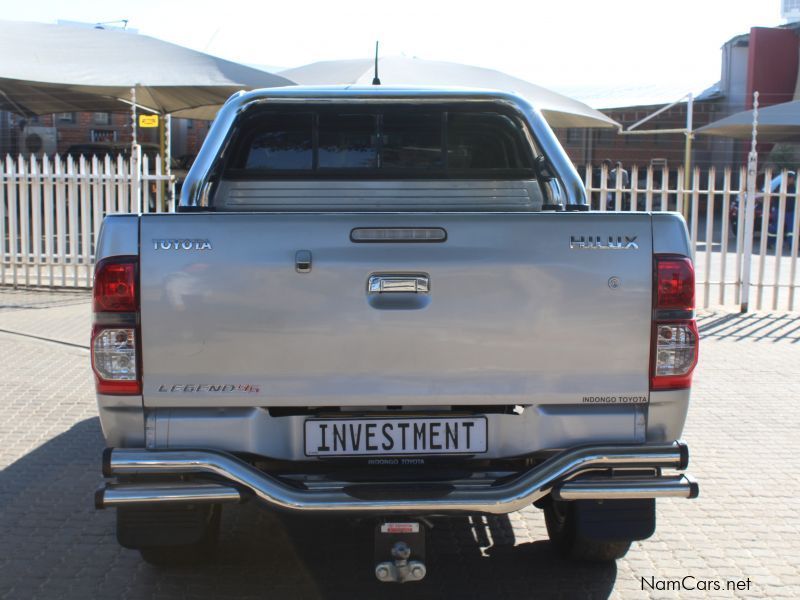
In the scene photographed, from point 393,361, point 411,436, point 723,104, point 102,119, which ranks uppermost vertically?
point 723,104

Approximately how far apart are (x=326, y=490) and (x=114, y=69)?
38.7 feet

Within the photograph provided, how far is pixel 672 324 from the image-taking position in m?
3.43

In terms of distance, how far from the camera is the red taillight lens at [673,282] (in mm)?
3391

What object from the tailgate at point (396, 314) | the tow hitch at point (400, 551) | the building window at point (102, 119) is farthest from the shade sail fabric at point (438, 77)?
the building window at point (102, 119)

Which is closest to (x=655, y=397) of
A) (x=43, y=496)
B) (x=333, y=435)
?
(x=333, y=435)

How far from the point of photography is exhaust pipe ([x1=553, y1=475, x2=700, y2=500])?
3.33 m

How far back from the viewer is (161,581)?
13.3 feet

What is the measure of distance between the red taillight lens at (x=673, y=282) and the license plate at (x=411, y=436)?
73cm

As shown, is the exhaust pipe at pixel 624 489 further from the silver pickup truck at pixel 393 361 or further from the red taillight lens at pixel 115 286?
the red taillight lens at pixel 115 286

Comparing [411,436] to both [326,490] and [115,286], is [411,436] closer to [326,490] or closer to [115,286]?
[326,490]

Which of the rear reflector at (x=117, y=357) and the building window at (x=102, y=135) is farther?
the building window at (x=102, y=135)

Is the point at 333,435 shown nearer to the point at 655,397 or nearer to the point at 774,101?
the point at 655,397

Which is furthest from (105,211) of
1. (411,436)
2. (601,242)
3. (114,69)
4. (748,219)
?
(601,242)

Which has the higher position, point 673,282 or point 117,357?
point 673,282
